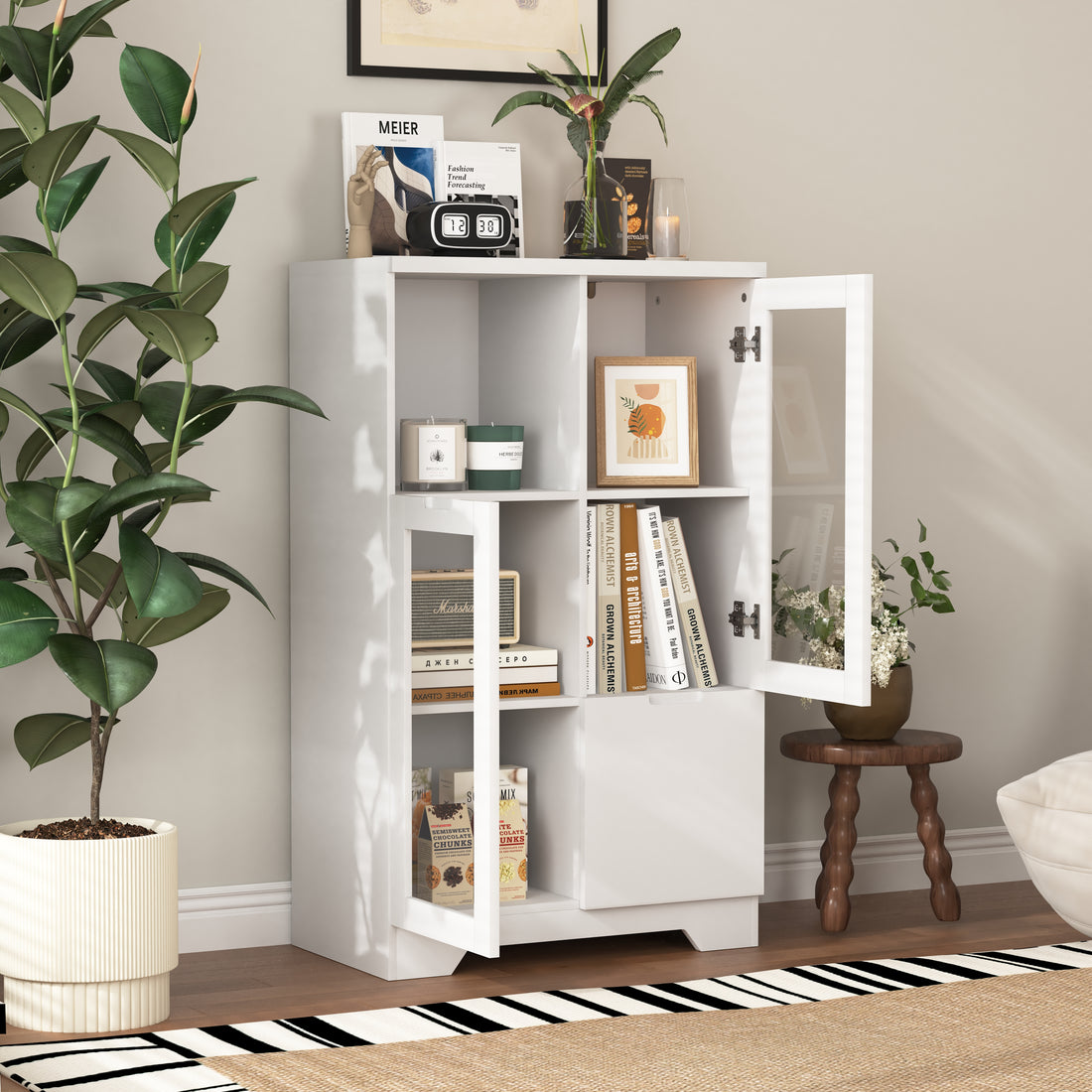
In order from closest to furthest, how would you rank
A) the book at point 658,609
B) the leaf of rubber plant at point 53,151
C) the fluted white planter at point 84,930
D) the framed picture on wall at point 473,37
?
1. the leaf of rubber plant at point 53,151
2. the fluted white planter at point 84,930
3. the book at point 658,609
4. the framed picture on wall at point 473,37

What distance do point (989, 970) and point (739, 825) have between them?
21.5 inches

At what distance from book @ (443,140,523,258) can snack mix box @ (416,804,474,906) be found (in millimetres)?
1129

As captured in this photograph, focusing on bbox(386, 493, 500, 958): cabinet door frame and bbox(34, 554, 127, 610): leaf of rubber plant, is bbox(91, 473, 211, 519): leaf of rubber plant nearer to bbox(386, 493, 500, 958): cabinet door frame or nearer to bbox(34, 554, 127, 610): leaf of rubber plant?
bbox(34, 554, 127, 610): leaf of rubber plant

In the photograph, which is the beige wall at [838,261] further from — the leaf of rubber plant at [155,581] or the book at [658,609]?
the leaf of rubber plant at [155,581]

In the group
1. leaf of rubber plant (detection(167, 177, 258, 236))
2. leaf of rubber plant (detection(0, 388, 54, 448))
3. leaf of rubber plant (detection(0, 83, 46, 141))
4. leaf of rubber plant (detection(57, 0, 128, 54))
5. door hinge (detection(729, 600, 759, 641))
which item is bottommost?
door hinge (detection(729, 600, 759, 641))

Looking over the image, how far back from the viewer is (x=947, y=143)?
158 inches

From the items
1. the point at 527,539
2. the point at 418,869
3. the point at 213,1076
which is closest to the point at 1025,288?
the point at 527,539

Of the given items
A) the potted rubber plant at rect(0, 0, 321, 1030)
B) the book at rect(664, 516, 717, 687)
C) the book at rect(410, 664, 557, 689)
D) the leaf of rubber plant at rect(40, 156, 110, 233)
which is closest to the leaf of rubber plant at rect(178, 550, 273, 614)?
the potted rubber plant at rect(0, 0, 321, 1030)

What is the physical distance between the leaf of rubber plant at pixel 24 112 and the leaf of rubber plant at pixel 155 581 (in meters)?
0.67

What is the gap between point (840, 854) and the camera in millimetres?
3539

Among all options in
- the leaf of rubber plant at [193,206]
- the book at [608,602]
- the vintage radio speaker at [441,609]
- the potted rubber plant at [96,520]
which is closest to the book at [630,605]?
the book at [608,602]

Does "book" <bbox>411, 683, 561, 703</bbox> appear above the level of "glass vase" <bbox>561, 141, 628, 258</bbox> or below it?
below

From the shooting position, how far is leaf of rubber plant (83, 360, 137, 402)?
118 inches

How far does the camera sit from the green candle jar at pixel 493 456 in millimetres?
3252
